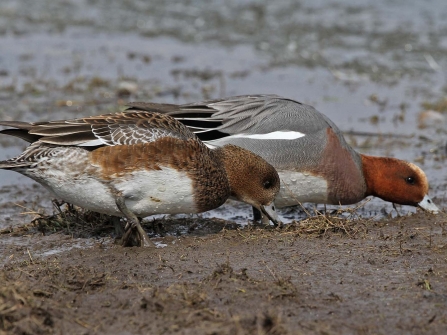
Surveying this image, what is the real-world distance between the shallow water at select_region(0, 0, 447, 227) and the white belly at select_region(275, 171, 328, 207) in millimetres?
579

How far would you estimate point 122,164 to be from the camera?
5.05m

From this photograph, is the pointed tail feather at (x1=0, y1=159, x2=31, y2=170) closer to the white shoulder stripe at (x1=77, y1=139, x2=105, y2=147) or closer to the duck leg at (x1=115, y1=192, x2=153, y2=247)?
the white shoulder stripe at (x1=77, y1=139, x2=105, y2=147)

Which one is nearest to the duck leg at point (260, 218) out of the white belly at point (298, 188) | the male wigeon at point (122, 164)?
the white belly at point (298, 188)

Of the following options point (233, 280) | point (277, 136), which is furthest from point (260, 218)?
point (233, 280)

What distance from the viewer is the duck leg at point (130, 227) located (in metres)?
5.10

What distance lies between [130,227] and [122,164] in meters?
0.43

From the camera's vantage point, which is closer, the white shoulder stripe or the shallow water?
the white shoulder stripe

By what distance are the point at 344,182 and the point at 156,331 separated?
118 inches

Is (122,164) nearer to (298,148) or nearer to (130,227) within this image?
(130,227)

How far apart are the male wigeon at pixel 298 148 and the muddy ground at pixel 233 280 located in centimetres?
54

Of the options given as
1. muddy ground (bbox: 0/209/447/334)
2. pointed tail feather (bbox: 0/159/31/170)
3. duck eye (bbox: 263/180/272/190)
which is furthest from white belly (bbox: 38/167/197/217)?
duck eye (bbox: 263/180/272/190)

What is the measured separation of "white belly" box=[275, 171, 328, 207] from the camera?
238 inches

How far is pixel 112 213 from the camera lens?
207 inches

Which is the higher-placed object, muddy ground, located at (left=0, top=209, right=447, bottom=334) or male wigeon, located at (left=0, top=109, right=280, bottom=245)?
male wigeon, located at (left=0, top=109, right=280, bottom=245)
